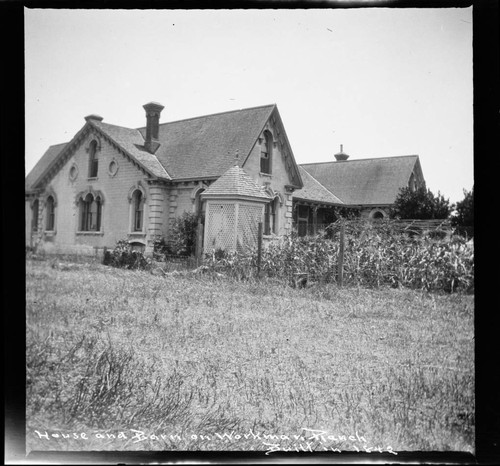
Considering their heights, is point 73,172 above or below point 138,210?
above

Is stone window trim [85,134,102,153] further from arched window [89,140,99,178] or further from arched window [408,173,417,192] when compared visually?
arched window [408,173,417,192]

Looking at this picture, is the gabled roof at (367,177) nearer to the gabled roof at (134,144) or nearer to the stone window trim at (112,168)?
the gabled roof at (134,144)

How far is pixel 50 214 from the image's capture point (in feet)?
17.8

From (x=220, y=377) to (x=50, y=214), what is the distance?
9.58ft

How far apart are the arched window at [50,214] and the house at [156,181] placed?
1 cm

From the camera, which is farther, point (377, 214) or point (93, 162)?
point (377, 214)

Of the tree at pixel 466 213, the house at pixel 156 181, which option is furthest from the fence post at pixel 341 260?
the tree at pixel 466 213

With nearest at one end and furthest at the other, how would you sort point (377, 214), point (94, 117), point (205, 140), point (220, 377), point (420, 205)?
1. point (220, 377)
2. point (94, 117)
3. point (420, 205)
4. point (205, 140)
5. point (377, 214)

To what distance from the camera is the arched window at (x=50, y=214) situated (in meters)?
5.36

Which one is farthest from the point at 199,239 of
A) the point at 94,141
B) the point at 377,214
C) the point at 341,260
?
the point at 377,214

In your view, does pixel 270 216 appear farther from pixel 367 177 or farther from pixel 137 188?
pixel 137 188

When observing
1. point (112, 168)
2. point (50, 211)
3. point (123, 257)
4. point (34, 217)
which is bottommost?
point (123, 257)
